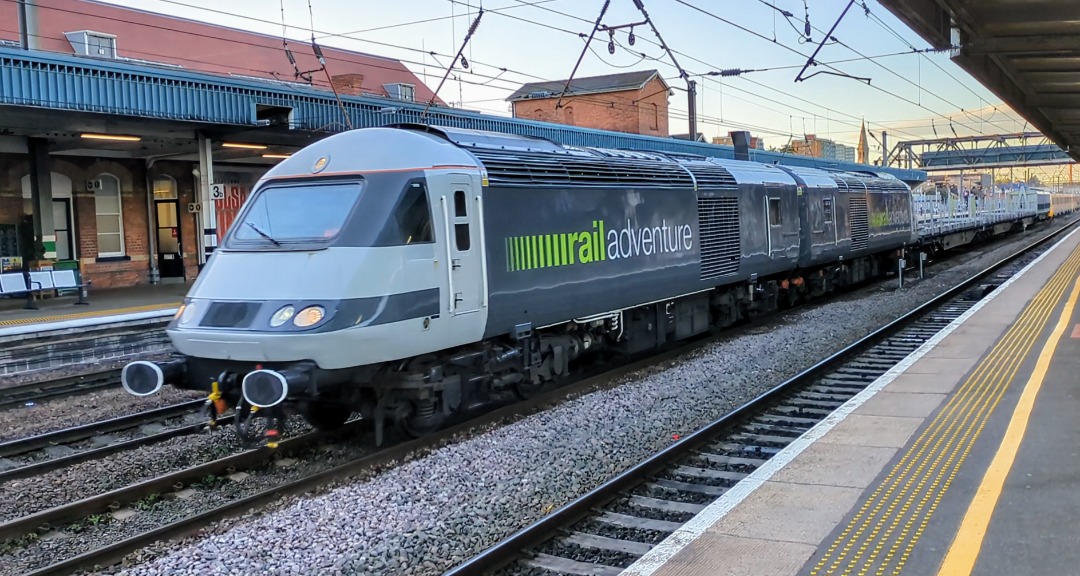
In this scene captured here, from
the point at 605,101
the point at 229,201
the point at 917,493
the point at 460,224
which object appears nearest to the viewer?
the point at 917,493

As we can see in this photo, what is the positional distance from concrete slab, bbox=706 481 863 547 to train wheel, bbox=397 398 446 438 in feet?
11.8

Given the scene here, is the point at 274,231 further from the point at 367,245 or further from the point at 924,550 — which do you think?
the point at 924,550

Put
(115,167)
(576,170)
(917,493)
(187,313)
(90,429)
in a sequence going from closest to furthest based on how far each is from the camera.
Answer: (917,493)
(187,313)
(90,429)
(576,170)
(115,167)

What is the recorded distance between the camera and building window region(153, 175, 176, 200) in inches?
978

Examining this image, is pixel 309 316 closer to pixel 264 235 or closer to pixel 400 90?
pixel 264 235

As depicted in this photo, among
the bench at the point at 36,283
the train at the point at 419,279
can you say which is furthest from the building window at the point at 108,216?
the train at the point at 419,279

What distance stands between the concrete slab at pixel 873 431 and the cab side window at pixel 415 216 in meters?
4.11

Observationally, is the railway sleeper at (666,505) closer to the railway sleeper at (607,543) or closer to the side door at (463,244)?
the railway sleeper at (607,543)

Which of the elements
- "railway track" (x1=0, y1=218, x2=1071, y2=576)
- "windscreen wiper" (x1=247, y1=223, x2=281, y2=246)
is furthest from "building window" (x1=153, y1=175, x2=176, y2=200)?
"railway track" (x1=0, y1=218, x2=1071, y2=576)

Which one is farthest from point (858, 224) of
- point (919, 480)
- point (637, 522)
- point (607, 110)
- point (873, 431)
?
point (607, 110)

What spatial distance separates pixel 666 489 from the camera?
7000 millimetres

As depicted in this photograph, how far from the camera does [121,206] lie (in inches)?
939

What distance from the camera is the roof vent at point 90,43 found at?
96.9 ft

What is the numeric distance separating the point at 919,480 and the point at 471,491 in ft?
11.4
